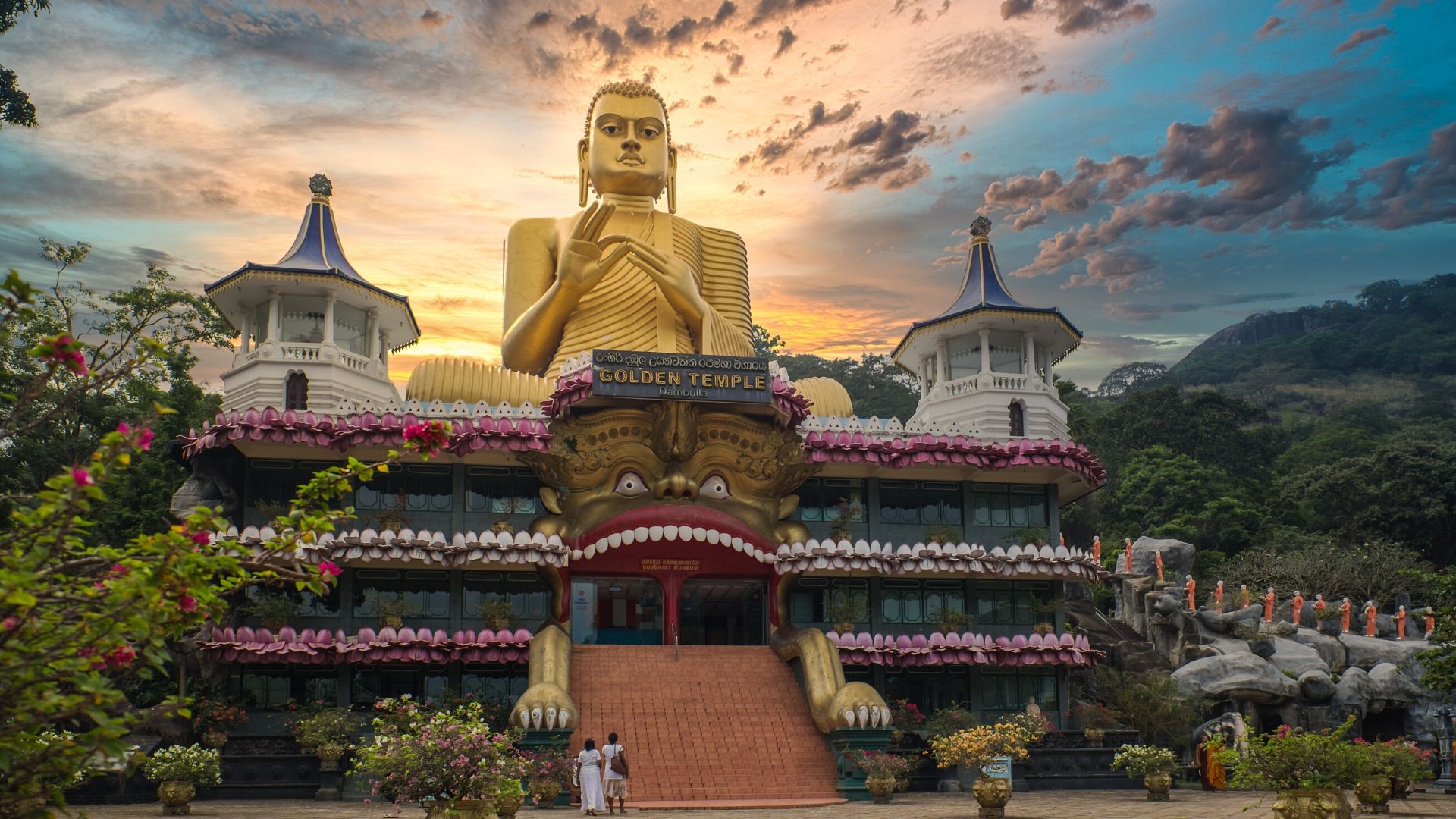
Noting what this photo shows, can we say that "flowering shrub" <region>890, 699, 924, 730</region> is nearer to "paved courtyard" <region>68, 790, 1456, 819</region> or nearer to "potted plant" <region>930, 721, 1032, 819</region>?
"potted plant" <region>930, 721, 1032, 819</region>

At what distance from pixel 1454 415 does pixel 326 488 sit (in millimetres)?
85231

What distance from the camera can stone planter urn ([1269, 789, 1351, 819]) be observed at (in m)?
14.4

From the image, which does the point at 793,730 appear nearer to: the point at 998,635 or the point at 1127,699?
the point at 998,635

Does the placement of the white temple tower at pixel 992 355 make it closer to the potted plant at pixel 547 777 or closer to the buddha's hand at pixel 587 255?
the buddha's hand at pixel 587 255

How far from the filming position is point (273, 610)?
24.8m

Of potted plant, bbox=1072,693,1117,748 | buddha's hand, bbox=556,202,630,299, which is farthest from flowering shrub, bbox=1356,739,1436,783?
buddha's hand, bbox=556,202,630,299

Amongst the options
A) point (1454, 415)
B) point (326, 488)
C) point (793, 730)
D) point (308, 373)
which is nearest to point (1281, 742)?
point (793, 730)

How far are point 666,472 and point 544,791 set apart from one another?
8560 mm

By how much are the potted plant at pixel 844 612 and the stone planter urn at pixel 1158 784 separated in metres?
6.93

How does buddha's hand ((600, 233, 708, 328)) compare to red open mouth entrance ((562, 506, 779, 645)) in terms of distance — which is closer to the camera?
red open mouth entrance ((562, 506, 779, 645))

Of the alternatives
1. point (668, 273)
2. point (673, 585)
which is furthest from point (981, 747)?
point (668, 273)

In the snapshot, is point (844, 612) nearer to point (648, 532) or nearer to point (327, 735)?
point (648, 532)

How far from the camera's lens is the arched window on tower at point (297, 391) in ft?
105

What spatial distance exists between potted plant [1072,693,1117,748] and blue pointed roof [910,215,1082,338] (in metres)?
11.7
